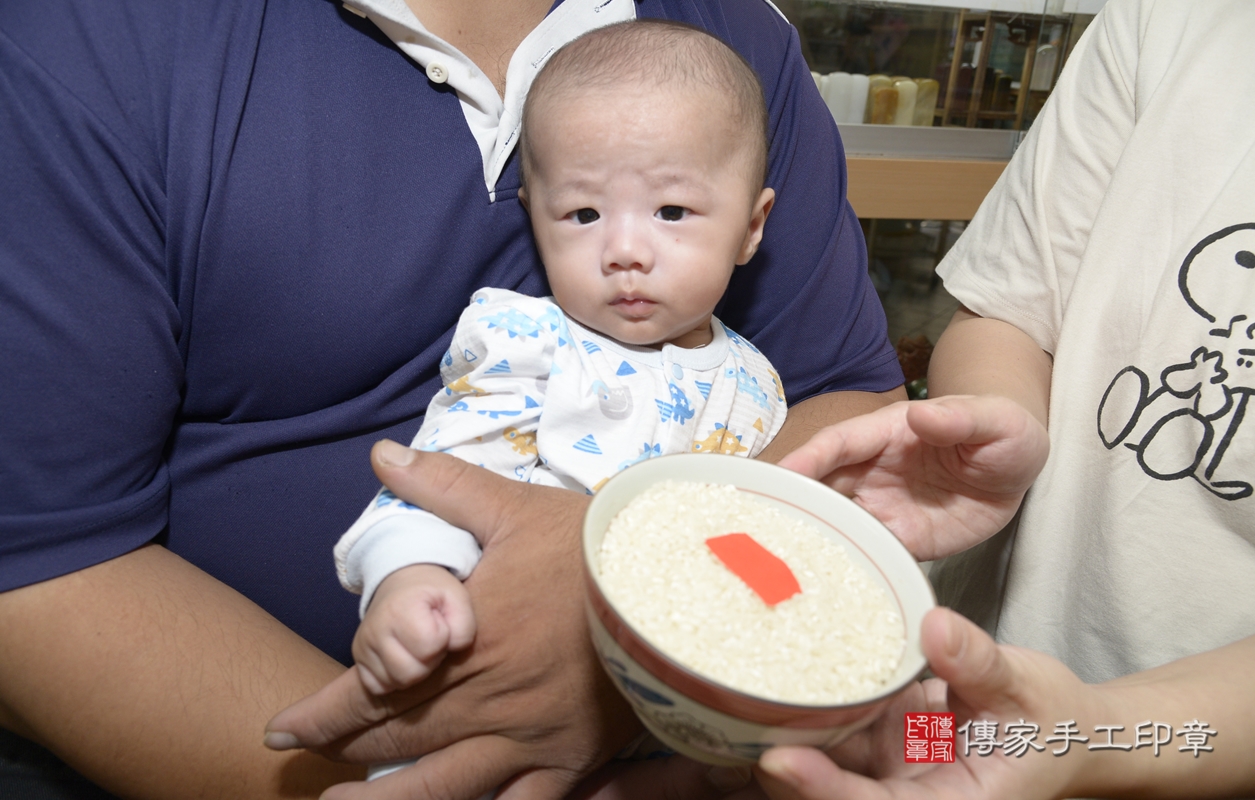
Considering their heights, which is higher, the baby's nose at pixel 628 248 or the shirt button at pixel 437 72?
the shirt button at pixel 437 72

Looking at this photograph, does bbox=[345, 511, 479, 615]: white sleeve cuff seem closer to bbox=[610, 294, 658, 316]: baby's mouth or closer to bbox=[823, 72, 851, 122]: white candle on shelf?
bbox=[610, 294, 658, 316]: baby's mouth

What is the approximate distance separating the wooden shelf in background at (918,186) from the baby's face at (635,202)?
5.40 ft

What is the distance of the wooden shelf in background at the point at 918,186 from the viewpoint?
261cm

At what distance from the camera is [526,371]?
1062 mm

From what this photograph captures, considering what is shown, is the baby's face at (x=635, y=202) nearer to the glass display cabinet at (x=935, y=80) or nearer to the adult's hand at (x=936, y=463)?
the adult's hand at (x=936, y=463)

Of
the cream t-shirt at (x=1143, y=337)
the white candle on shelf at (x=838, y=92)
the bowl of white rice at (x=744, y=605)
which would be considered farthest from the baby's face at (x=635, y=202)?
the white candle on shelf at (x=838, y=92)

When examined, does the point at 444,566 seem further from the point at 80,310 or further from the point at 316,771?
the point at 80,310

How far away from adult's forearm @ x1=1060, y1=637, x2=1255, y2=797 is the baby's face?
2.39 feet

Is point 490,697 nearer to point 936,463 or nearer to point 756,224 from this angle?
point 936,463

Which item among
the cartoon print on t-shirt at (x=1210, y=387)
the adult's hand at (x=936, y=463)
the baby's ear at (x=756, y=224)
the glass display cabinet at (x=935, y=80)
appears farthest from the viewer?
the glass display cabinet at (x=935, y=80)

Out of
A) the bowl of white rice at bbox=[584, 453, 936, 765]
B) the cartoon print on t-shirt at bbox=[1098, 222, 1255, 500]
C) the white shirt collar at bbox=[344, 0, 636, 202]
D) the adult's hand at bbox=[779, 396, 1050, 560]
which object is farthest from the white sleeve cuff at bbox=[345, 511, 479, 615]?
the cartoon print on t-shirt at bbox=[1098, 222, 1255, 500]

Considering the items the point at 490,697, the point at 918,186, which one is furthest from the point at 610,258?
the point at 918,186

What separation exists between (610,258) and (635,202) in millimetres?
93

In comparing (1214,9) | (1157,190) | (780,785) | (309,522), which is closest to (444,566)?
(309,522)
